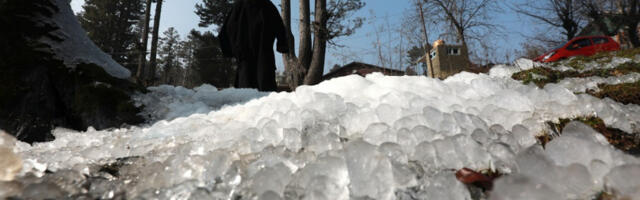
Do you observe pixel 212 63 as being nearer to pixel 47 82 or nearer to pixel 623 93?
pixel 47 82

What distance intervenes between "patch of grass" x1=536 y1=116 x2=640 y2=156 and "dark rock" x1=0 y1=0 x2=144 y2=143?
2.23 m

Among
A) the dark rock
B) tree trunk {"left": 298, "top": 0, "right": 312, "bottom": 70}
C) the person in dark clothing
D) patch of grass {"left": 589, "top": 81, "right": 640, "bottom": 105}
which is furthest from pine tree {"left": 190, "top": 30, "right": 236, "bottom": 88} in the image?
patch of grass {"left": 589, "top": 81, "right": 640, "bottom": 105}

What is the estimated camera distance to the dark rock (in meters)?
1.61

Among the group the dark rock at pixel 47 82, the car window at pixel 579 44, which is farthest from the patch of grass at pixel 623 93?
the car window at pixel 579 44

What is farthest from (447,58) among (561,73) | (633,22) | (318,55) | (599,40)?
(561,73)

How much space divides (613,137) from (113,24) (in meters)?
29.6

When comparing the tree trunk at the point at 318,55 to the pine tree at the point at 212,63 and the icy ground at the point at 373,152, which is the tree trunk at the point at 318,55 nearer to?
the icy ground at the point at 373,152

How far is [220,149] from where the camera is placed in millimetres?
1041

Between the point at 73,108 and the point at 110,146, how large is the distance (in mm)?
940

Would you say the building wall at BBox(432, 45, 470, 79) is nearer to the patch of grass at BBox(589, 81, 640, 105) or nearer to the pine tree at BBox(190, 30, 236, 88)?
the pine tree at BBox(190, 30, 236, 88)

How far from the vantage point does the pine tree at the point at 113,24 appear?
2222 cm

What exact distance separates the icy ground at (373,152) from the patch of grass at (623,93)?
0.47 ft

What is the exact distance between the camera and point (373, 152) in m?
0.77

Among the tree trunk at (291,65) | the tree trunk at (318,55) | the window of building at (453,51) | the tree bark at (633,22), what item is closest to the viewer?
the tree trunk at (318,55)
